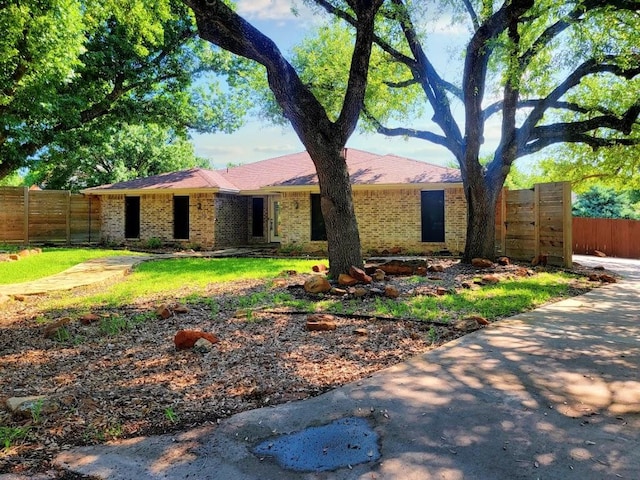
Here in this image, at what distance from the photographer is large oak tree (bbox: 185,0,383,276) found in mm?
7039

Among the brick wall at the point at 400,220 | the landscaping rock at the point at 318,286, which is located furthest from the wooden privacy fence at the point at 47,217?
the landscaping rock at the point at 318,286

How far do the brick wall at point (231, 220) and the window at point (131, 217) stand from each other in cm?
362

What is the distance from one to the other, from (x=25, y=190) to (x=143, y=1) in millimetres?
11047

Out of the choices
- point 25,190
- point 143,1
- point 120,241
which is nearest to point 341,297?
point 143,1

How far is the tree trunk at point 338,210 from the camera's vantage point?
7688 mm

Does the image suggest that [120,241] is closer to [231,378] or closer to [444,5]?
[444,5]

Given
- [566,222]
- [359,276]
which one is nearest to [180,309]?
[359,276]

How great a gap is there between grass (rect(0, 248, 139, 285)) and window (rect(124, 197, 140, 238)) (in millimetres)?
3966

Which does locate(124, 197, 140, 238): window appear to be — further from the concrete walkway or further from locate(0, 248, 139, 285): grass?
the concrete walkway

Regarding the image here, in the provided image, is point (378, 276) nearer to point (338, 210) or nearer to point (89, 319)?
point (338, 210)

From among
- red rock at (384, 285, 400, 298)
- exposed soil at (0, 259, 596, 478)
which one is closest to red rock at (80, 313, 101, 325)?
exposed soil at (0, 259, 596, 478)

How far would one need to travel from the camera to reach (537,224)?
1173 centimetres

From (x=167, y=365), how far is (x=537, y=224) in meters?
10.3

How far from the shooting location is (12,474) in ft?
7.83
